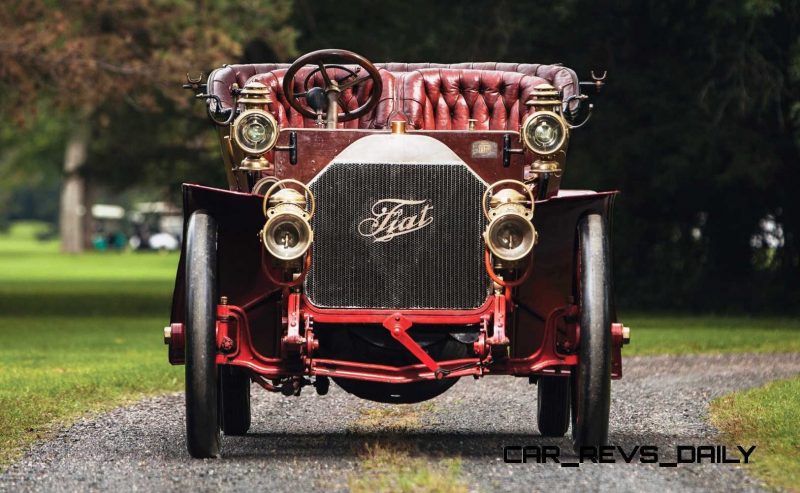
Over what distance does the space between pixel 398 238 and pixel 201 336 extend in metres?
1.10

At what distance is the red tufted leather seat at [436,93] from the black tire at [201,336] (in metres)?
1.77

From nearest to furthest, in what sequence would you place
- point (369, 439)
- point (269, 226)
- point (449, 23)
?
point (269, 226), point (369, 439), point (449, 23)

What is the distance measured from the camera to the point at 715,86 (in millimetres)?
23984

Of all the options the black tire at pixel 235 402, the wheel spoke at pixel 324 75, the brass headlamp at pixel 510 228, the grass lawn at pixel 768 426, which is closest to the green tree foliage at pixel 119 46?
the grass lawn at pixel 768 426

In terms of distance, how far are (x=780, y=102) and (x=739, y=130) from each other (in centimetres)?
73

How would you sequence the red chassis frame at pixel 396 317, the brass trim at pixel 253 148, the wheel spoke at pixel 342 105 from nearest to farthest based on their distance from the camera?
Result: the red chassis frame at pixel 396 317 → the brass trim at pixel 253 148 → the wheel spoke at pixel 342 105

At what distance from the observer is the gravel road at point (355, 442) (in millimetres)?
7559

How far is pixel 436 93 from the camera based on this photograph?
Result: 10.2 m

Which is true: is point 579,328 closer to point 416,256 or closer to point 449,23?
point 416,256

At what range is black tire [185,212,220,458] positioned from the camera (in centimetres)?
812

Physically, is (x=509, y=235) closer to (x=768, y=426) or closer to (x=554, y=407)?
(x=554, y=407)

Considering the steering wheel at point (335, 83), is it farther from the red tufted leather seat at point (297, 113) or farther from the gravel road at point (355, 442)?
the gravel road at point (355, 442)

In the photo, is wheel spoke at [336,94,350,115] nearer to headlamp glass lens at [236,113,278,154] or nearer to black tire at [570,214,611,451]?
headlamp glass lens at [236,113,278,154]

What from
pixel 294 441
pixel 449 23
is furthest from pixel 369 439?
pixel 449 23
